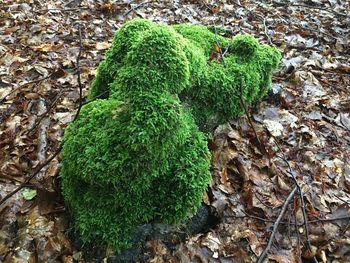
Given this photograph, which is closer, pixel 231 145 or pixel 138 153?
pixel 138 153

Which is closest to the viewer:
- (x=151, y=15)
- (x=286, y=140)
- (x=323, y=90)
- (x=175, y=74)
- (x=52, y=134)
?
(x=175, y=74)

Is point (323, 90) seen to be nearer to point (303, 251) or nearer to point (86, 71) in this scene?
point (303, 251)

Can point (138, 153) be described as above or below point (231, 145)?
above

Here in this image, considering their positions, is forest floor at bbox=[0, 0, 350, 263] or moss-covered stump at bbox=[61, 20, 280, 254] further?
forest floor at bbox=[0, 0, 350, 263]

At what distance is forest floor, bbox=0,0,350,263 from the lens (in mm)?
2871

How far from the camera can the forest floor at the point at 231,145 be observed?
287 cm

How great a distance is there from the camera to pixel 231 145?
377 cm

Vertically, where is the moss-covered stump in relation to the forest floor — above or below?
above

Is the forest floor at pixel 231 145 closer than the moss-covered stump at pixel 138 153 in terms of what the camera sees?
No

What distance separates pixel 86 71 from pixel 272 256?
3226 millimetres

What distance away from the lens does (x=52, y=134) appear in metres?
3.66

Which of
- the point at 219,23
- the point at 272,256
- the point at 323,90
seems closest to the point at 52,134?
the point at 272,256

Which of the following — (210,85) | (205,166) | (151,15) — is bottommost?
(151,15)

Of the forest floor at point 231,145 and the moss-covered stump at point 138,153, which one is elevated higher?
the moss-covered stump at point 138,153
